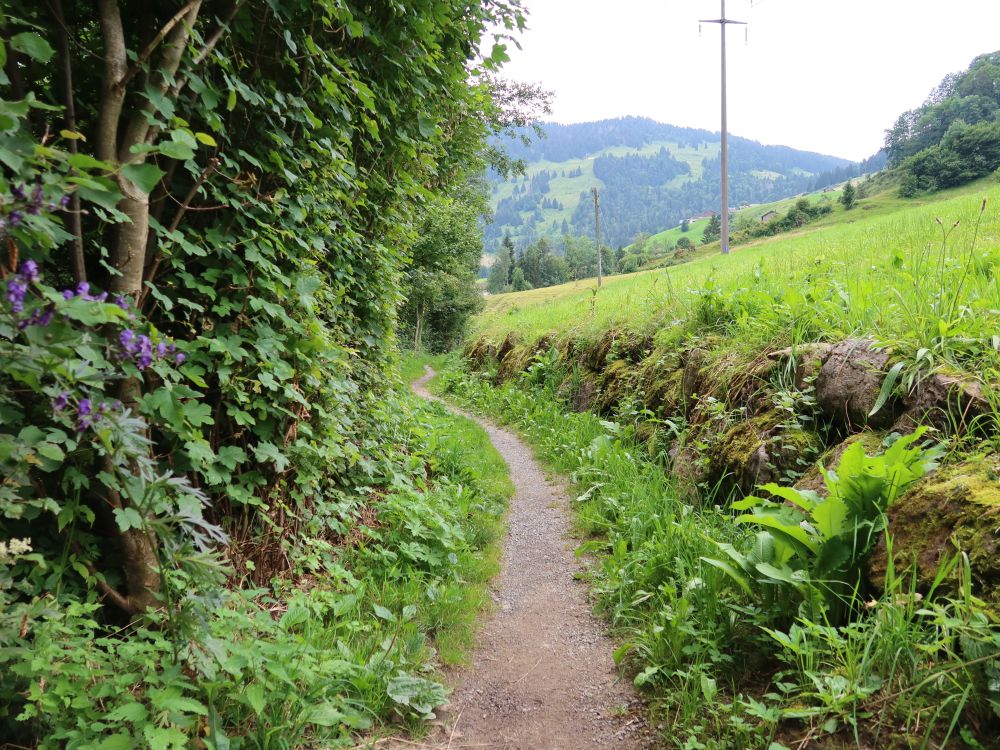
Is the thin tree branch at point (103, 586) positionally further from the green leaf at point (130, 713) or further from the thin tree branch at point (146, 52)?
the thin tree branch at point (146, 52)

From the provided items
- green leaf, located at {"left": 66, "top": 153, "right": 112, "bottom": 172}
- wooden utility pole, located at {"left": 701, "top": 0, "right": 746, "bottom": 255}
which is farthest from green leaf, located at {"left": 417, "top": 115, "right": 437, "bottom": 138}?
wooden utility pole, located at {"left": 701, "top": 0, "right": 746, "bottom": 255}

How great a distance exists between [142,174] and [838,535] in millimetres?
3678

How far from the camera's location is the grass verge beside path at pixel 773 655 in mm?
1995

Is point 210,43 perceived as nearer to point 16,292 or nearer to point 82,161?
point 82,161

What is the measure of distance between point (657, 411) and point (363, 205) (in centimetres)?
458

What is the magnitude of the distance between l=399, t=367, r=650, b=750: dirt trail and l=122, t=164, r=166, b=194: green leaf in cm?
278

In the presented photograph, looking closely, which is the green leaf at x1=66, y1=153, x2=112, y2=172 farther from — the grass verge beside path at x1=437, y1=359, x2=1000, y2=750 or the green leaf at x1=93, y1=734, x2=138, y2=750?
the grass verge beside path at x1=437, y1=359, x2=1000, y2=750

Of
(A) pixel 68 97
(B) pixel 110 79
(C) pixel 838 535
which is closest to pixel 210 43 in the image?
(B) pixel 110 79

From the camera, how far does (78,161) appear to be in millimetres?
1503

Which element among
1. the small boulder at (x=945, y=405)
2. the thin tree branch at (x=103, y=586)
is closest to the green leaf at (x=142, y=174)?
the thin tree branch at (x=103, y=586)

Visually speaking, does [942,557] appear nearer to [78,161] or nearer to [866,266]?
[78,161]

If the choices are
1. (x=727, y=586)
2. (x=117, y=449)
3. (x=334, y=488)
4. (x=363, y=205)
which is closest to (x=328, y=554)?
(x=334, y=488)

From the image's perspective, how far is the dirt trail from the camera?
271cm

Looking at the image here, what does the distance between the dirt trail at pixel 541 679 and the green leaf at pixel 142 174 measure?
9.13 ft
